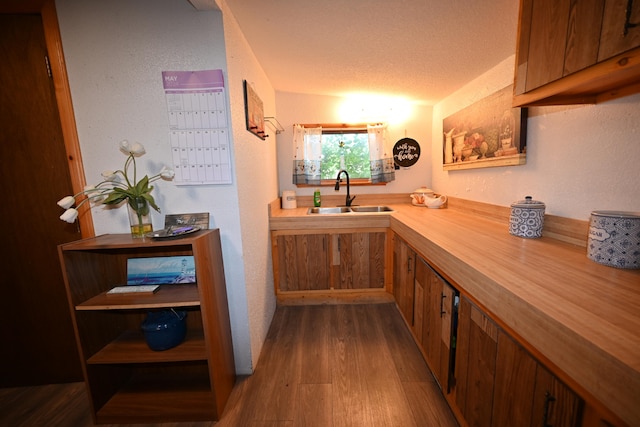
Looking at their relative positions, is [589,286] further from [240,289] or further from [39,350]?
[39,350]

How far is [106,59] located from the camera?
122 centimetres

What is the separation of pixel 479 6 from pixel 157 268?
7.08 ft

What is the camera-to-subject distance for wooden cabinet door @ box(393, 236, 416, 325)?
1721 mm

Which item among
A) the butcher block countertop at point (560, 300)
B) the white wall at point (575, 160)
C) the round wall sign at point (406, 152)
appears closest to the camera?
the butcher block countertop at point (560, 300)

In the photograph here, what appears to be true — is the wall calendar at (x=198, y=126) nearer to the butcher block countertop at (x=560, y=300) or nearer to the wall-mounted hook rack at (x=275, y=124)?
the wall-mounted hook rack at (x=275, y=124)

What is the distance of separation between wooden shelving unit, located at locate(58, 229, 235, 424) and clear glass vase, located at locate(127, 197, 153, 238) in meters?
0.08

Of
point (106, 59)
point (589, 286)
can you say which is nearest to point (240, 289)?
point (106, 59)

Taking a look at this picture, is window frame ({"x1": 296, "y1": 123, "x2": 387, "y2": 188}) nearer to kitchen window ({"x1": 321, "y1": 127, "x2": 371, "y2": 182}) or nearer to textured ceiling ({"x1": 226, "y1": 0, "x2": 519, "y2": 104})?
kitchen window ({"x1": 321, "y1": 127, "x2": 371, "y2": 182})

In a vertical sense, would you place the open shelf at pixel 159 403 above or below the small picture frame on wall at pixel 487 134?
below

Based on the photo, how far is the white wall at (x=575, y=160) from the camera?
977mm

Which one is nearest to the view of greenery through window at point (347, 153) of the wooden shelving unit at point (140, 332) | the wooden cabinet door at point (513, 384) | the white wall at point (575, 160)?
the white wall at point (575, 160)

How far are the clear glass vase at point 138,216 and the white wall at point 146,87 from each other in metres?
0.10

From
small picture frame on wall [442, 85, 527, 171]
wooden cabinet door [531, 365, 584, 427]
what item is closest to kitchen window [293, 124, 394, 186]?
small picture frame on wall [442, 85, 527, 171]

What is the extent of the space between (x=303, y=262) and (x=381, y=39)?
1.84 m
